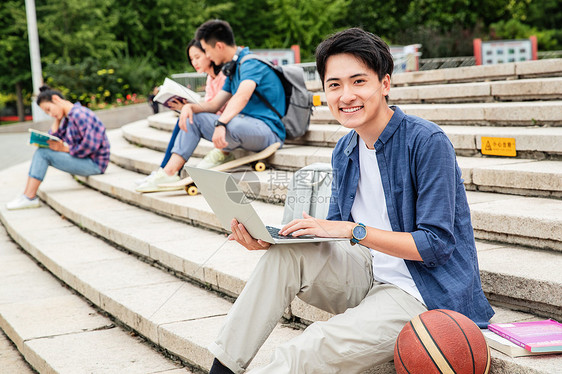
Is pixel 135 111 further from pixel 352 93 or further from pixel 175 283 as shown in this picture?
pixel 352 93

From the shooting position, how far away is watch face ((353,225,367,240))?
2.31m

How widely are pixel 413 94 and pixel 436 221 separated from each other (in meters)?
4.83

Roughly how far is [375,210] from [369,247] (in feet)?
0.76

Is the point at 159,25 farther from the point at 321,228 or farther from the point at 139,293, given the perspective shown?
the point at 321,228

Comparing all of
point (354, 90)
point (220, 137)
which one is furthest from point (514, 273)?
point (220, 137)

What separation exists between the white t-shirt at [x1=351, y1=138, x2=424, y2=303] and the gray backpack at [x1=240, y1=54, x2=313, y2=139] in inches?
128

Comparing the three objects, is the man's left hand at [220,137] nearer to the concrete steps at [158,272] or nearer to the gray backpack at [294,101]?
the gray backpack at [294,101]

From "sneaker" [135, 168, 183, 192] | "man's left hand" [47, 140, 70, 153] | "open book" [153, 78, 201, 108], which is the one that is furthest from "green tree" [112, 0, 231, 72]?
"open book" [153, 78, 201, 108]

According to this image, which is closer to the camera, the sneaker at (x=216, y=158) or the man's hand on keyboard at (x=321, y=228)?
the man's hand on keyboard at (x=321, y=228)

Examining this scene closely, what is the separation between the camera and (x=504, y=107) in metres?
5.05

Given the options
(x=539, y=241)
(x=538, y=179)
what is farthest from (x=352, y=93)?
(x=538, y=179)

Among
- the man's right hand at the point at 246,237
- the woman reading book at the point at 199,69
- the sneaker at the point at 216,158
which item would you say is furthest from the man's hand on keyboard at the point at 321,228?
the woman reading book at the point at 199,69

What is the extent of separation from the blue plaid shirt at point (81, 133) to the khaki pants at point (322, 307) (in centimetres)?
559

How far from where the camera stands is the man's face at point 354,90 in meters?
2.40
